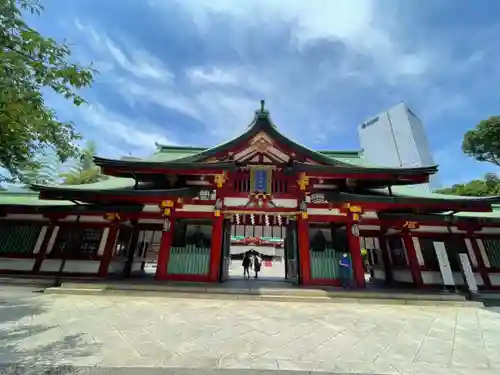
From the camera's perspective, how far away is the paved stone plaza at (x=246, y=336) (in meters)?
4.22

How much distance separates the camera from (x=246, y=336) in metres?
5.46

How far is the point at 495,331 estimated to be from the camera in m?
6.44

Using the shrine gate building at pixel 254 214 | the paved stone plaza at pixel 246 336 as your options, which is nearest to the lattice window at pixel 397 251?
the shrine gate building at pixel 254 214

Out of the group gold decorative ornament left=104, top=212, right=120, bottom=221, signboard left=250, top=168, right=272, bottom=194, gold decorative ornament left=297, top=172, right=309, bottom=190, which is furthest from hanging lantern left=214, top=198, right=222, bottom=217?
gold decorative ornament left=104, top=212, right=120, bottom=221

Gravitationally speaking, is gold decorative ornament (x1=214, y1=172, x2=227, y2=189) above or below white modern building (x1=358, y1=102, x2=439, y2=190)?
below

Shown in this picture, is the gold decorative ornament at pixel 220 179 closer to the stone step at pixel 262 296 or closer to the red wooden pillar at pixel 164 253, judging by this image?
the red wooden pillar at pixel 164 253

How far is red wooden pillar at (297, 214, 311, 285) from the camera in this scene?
432 inches

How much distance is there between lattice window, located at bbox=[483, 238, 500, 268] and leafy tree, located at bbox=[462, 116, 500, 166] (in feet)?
80.5

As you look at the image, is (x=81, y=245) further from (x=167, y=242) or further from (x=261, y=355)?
(x=261, y=355)

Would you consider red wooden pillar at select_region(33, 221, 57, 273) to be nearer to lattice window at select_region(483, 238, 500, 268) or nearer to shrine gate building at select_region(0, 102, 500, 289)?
shrine gate building at select_region(0, 102, 500, 289)

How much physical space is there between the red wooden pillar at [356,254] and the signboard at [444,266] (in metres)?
3.46

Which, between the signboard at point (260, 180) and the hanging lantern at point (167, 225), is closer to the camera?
the hanging lantern at point (167, 225)

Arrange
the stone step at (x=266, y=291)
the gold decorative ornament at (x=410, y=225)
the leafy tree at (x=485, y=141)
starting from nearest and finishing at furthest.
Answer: the stone step at (x=266, y=291) → the gold decorative ornament at (x=410, y=225) → the leafy tree at (x=485, y=141)

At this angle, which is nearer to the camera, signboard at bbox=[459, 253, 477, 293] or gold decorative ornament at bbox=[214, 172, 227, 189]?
signboard at bbox=[459, 253, 477, 293]
